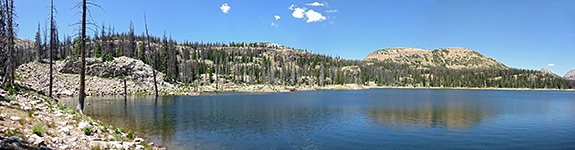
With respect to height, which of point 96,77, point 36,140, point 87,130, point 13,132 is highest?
point 96,77

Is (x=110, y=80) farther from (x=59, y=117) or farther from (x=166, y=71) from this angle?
(x=59, y=117)

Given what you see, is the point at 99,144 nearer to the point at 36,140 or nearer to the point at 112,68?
the point at 36,140

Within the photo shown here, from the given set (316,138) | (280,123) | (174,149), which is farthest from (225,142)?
(280,123)

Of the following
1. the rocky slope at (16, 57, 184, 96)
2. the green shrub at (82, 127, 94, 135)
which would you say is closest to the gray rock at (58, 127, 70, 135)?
the green shrub at (82, 127, 94, 135)

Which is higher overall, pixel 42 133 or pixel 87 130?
pixel 42 133

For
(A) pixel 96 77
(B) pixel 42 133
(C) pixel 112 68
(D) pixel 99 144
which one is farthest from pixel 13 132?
(C) pixel 112 68

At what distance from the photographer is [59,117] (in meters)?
18.1

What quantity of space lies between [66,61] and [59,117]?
67.1m

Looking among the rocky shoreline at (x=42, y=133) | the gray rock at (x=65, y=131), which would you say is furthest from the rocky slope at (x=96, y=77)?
the gray rock at (x=65, y=131)

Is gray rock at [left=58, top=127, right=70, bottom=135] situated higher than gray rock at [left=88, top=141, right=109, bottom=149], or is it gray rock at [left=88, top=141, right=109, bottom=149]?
gray rock at [left=58, top=127, right=70, bottom=135]

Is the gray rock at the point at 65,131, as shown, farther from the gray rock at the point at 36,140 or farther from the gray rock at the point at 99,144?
the gray rock at the point at 36,140

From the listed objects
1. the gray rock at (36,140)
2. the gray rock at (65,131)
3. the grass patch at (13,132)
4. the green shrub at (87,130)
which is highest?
the grass patch at (13,132)

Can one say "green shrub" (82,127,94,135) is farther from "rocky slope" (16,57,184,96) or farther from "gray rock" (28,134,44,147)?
"rocky slope" (16,57,184,96)

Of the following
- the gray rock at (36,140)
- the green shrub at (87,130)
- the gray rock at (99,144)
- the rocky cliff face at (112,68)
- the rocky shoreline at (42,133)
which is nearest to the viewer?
the rocky shoreline at (42,133)
